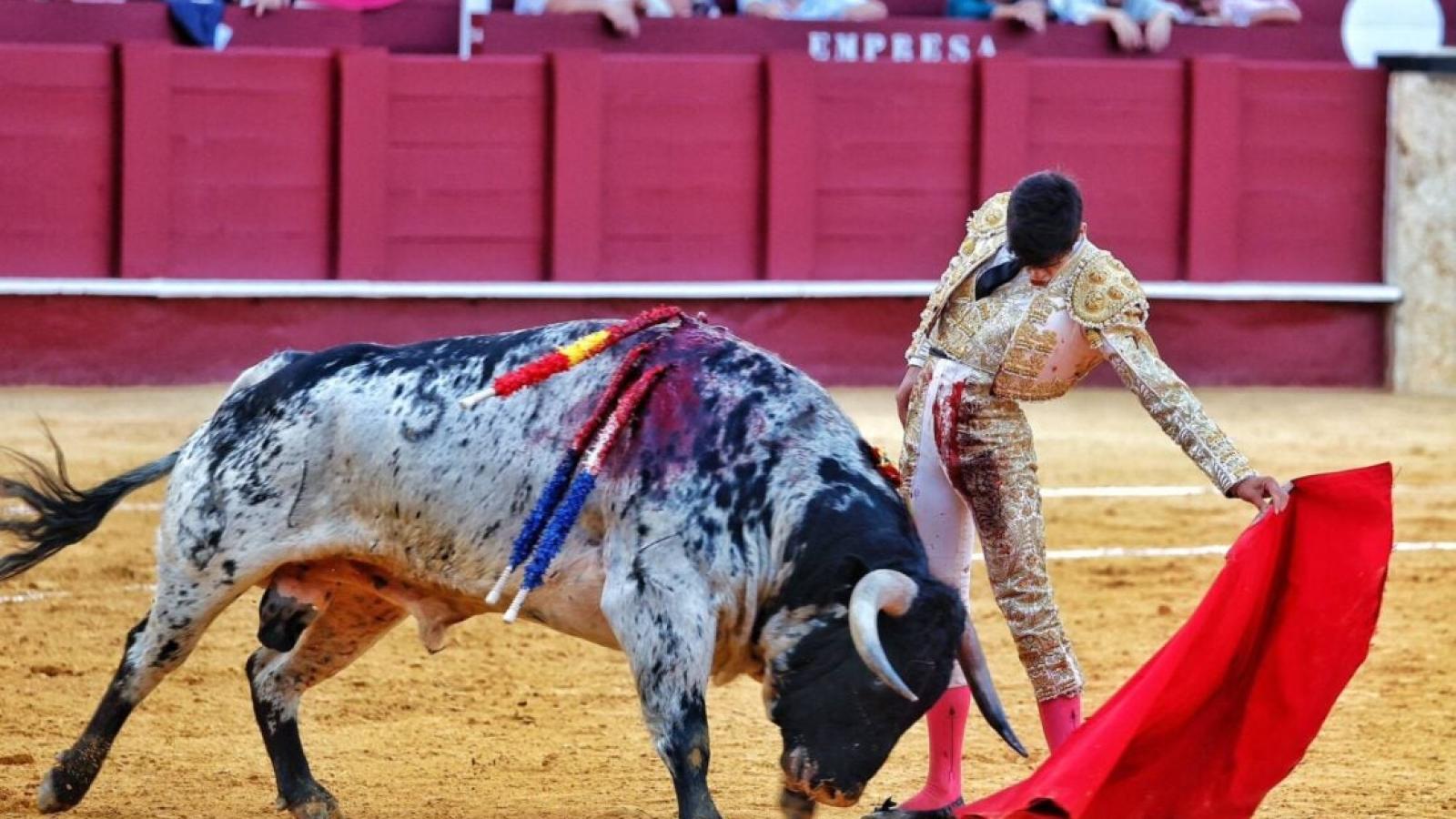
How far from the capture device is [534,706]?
475 cm

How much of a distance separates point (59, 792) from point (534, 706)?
4.01ft

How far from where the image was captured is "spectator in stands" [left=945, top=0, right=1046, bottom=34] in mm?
10031

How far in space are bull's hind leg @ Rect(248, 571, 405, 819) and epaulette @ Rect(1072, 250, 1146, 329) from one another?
49.1 inches

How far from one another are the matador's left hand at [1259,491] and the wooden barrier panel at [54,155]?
6.58 meters

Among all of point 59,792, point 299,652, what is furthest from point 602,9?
point 59,792

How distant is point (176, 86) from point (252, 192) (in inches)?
19.9

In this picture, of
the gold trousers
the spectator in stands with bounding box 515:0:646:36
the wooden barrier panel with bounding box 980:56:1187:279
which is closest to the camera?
the gold trousers

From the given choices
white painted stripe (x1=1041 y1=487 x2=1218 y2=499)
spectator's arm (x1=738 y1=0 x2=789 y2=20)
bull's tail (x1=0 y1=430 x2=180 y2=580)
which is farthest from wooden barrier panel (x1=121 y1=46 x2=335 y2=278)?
bull's tail (x1=0 y1=430 x2=180 y2=580)

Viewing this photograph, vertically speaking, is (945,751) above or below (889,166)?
below

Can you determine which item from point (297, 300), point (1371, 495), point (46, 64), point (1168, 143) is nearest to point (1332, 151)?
point (1168, 143)

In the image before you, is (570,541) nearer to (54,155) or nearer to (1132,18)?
(54,155)

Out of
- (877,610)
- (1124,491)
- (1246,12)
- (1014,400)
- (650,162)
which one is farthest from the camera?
(1246,12)

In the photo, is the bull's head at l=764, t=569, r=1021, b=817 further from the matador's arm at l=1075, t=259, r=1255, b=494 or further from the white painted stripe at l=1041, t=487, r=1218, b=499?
the white painted stripe at l=1041, t=487, r=1218, b=499

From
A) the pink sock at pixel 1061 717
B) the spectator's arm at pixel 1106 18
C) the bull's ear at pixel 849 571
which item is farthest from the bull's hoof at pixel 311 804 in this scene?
the spectator's arm at pixel 1106 18
